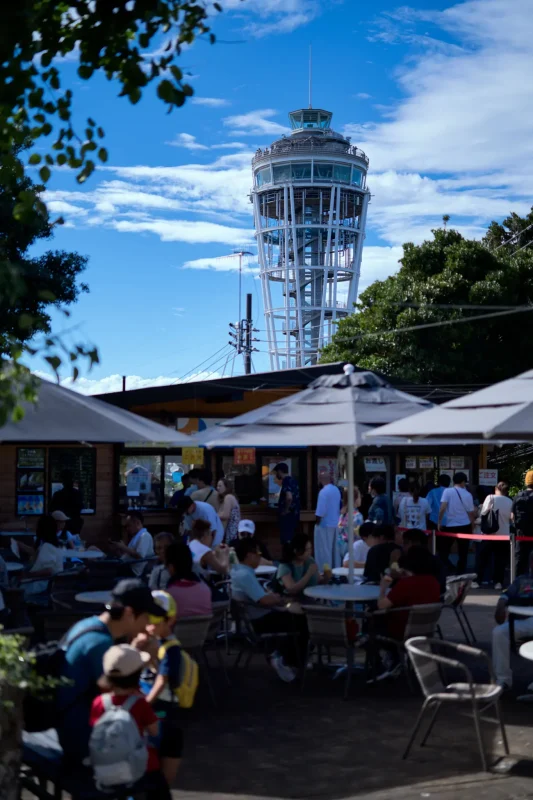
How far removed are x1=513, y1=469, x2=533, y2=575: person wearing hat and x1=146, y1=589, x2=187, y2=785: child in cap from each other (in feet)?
26.3

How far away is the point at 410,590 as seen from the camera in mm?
7289

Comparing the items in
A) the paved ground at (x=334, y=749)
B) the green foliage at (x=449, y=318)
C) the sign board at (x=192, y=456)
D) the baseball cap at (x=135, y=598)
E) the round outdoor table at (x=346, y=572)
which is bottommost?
the paved ground at (x=334, y=749)

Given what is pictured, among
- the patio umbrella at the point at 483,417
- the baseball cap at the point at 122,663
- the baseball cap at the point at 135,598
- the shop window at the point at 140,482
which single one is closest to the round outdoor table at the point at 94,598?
the patio umbrella at the point at 483,417

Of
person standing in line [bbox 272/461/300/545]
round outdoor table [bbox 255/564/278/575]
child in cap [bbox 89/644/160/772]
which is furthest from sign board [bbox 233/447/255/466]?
child in cap [bbox 89/644/160/772]

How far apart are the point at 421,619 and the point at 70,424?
10.0 ft

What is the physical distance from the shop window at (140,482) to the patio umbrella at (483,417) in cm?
928

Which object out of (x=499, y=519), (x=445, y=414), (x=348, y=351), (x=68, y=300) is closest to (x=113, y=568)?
(x=445, y=414)

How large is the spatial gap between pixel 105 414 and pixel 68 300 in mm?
15353

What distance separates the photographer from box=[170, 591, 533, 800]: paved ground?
204 inches

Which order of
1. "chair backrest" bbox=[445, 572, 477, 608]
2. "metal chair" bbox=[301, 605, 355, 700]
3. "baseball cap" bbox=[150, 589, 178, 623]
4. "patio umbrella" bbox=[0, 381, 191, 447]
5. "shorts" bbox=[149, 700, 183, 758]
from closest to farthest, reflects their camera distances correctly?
"shorts" bbox=[149, 700, 183, 758] < "baseball cap" bbox=[150, 589, 178, 623] < "patio umbrella" bbox=[0, 381, 191, 447] < "metal chair" bbox=[301, 605, 355, 700] < "chair backrest" bbox=[445, 572, 477, 608]

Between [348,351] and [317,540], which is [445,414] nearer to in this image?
[317,540]

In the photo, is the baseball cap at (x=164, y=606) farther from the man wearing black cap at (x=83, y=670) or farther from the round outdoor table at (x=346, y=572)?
the round outdoor table at (x=346, y=572)

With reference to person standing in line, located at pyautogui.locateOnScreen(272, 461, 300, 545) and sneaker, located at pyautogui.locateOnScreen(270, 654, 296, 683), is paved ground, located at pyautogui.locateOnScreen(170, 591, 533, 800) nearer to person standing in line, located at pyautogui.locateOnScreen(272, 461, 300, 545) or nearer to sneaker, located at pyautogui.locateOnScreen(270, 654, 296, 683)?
sneaker, located at pyautogui.locateOnScreen(270, 654, 296, 683)

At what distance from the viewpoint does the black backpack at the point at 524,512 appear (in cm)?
1205
